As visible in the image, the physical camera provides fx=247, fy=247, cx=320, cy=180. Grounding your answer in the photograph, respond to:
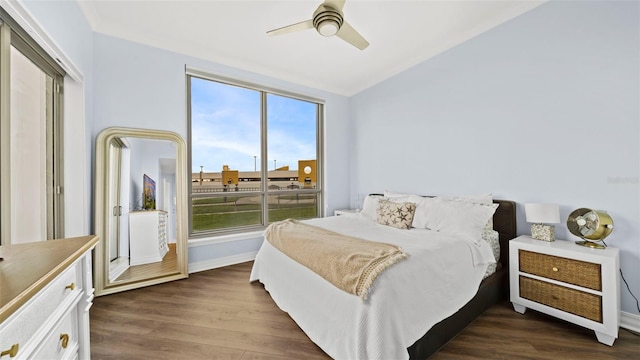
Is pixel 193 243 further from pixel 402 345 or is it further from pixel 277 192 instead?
pixel 402 345

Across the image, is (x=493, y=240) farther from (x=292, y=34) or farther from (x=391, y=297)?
(x=292, y=34)

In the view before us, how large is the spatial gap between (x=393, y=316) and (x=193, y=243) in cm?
265

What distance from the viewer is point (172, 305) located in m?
2.32

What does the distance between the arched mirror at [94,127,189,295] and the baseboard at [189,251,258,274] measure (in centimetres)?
19

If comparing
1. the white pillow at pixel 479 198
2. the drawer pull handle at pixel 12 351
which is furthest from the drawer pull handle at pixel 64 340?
the white pillow at pixel 479 198

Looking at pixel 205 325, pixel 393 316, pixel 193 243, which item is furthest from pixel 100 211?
pixel 393 316

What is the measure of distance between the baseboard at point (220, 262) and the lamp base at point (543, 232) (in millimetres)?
3281

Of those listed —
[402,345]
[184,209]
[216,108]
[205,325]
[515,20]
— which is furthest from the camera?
[216,108]

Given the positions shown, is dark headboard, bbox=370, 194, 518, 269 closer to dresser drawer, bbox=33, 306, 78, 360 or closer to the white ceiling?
the white ceiling

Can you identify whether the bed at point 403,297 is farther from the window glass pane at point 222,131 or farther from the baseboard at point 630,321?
the window glass pane at point 222,131

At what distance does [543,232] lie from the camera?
215cm

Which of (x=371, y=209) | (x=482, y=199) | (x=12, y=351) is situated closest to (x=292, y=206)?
(x=371, y=209)

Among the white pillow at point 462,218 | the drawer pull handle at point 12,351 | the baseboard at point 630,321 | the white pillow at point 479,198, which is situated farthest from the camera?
the white pillow at point 479,198

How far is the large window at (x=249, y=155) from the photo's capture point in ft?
11.1
